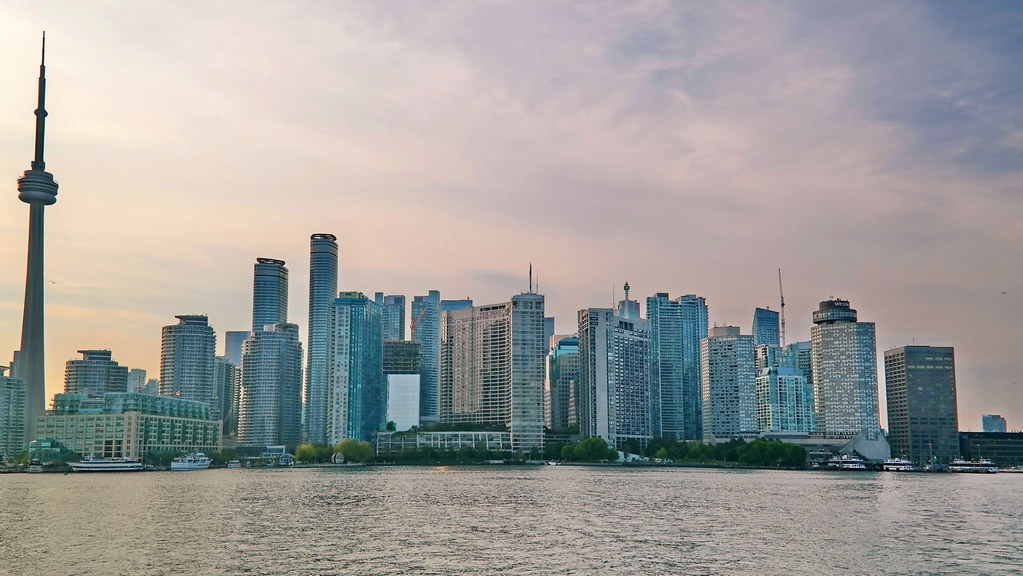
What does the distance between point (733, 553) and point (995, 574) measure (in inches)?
893

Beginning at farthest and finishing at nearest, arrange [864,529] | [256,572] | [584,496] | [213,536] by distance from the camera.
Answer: [584,496] < [864,529] < [213,536] < [256,572]

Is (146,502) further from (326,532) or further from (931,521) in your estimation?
(931,521)

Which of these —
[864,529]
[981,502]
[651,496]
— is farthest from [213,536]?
Answer: [981,502]

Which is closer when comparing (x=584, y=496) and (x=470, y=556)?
(x=470, y=556)

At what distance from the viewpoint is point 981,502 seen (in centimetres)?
16638

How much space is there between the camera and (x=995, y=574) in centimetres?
8100

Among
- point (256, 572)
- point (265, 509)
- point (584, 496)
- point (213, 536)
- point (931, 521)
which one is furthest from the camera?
point (584, 496)

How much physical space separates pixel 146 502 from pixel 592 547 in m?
93.7

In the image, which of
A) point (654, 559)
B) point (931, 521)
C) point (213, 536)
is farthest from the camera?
point (931, 521)

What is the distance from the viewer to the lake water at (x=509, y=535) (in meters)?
84.2

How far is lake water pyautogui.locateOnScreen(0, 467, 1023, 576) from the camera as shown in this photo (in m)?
84.2

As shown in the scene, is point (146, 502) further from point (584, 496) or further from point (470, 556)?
point (470, 556)

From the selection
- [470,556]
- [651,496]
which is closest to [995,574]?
[470,556]

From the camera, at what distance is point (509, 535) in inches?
4154
